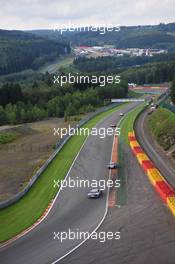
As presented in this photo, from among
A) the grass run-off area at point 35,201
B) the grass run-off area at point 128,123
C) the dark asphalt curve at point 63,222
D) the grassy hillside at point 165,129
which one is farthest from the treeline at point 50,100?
the dark asphalt curve at point 63,222

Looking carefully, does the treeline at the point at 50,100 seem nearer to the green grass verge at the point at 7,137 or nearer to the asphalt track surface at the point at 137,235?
the green grass verge at the point at 7,137

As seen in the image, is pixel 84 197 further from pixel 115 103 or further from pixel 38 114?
pixel 115 103

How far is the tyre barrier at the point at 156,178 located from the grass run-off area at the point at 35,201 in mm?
9018

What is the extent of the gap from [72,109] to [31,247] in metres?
96.0

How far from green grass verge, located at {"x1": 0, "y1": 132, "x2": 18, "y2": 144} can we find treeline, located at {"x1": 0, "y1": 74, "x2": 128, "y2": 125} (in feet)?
85.3

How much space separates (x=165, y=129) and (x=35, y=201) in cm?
3707

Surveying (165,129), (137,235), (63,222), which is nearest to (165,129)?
(165,129)

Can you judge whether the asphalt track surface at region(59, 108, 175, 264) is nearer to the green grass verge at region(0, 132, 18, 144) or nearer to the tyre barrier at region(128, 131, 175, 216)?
the tyre barrier at region(128, 131, 175, 216)

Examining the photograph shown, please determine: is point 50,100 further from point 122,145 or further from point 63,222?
point 63,222

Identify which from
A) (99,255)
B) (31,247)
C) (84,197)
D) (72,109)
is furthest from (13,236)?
(72,109)

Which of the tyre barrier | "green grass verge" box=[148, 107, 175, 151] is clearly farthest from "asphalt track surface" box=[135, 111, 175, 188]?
"green grass verge" box=[148, 107, 175, 151]

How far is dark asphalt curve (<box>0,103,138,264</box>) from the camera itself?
35.5 meters

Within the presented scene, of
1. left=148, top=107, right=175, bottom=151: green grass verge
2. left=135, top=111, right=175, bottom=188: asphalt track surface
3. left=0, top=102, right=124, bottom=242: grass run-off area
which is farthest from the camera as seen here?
left=148, top=107, right=175, bottom=151: green grass verge

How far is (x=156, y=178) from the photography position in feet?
181
